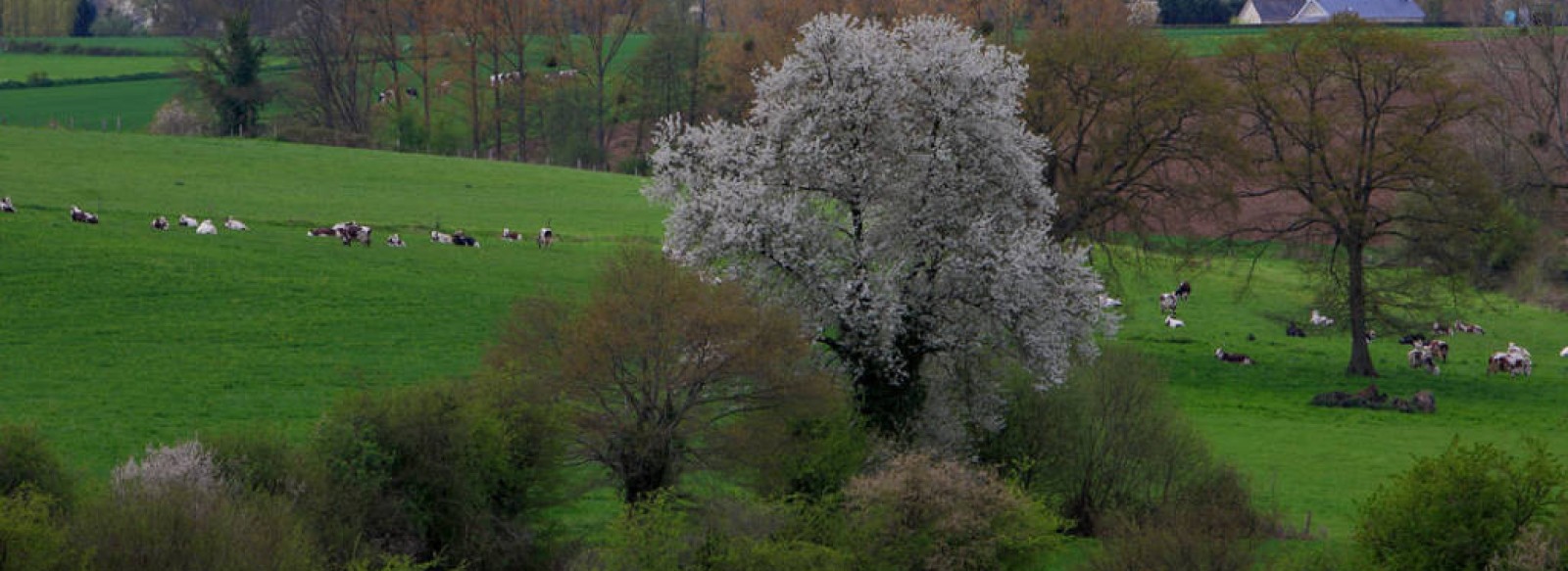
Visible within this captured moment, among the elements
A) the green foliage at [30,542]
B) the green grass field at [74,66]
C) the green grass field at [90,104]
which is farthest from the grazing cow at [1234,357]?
the green grass field at [74,66]

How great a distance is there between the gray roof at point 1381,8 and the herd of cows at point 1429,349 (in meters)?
97.9

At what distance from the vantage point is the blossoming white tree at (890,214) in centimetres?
3178

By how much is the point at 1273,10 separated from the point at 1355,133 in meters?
110

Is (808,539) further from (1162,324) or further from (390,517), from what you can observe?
(1162,324)

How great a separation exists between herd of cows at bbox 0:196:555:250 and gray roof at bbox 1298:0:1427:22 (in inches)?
4353

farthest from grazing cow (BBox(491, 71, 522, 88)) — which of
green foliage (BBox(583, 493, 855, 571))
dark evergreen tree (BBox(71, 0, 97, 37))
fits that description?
green foliage (BBox(583, 493, 855, 571))

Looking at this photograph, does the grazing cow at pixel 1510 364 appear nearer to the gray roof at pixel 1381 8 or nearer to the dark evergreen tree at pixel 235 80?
the dark evergreen tree at pixel 235 80

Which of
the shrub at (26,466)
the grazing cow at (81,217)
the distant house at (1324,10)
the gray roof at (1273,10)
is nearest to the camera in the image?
the shrub at (26,466)

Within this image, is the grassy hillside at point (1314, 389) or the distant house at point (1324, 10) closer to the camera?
the grassy hillside at point (1314, 389)

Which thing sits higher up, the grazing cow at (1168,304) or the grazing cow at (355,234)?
the grazing cow at (355,234)

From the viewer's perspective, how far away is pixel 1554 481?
994 inches

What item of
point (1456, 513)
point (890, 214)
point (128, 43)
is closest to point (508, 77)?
point (128, 43)

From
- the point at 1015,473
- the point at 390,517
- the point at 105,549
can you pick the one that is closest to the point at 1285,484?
the point at 1015,473

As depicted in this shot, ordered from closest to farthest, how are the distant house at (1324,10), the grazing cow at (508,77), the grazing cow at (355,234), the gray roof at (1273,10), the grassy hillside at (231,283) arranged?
the grassy hillside at (231,283) < the grazing cow at (355,234) < the grazing cow at (508,77) < the distant house at (1324,10) < the gray roof at (1273,10)
